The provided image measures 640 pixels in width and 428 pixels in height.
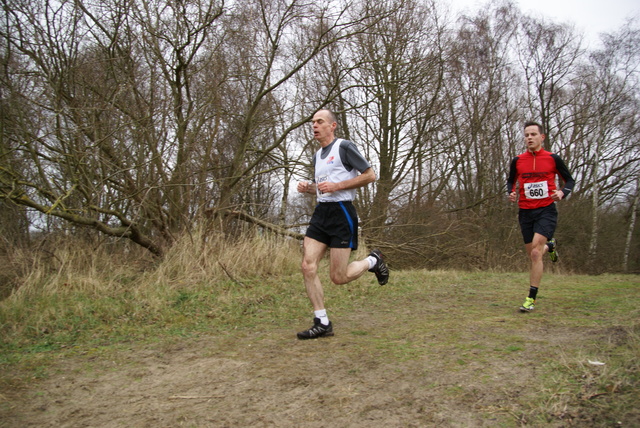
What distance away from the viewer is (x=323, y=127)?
433 centimetres

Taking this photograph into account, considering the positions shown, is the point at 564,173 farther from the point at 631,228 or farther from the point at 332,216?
the point at 631,228

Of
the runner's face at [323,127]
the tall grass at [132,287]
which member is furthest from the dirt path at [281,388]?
the runner's face at [323,127]

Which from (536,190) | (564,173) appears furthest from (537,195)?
(564,173)

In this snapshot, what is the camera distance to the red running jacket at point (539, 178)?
5.30 metres

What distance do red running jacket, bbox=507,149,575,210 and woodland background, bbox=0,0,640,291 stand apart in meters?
4.38

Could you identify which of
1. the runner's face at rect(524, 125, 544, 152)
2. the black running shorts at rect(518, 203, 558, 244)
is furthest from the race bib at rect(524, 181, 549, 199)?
the runner's face at rect(524, 125, 544, 152)

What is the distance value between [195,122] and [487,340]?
7.02 meters

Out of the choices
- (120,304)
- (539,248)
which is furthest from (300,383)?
(539,248)

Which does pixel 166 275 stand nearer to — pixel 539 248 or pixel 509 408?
pixel 539 248

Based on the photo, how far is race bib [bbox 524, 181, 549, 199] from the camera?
528 cm

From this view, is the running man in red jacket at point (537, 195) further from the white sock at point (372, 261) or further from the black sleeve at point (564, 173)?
the white sock at point (372, 261)

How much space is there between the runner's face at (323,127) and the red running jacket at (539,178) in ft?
8.08

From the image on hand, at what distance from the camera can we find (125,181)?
7727 mm

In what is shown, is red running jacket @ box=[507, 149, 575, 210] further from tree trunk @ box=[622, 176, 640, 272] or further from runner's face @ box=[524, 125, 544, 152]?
tree trunk @ box=[622, 176, 640, 272]
